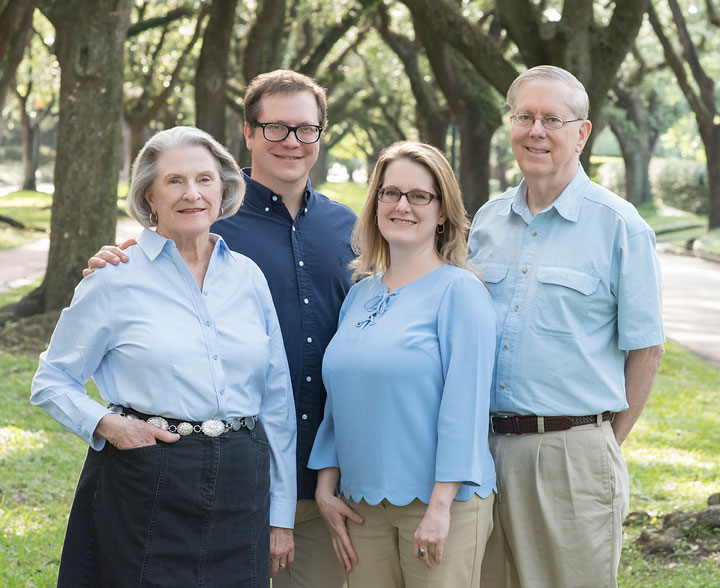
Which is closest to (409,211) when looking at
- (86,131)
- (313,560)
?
(313,560)

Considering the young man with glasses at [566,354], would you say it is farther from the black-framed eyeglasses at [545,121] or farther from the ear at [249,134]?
the ear at [249,134]

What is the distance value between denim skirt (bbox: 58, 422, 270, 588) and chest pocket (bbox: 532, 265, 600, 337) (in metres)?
1.20

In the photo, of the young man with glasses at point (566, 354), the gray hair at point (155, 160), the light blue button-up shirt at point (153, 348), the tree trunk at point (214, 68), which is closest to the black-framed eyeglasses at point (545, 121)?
the young man with glasses at point (566, 354)

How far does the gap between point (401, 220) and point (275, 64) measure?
1579 cm

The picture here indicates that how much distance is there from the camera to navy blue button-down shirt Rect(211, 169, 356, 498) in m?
3.66

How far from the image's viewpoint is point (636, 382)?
3.57m

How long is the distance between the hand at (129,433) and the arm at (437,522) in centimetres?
89

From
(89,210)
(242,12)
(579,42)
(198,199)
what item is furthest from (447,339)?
(242,12)

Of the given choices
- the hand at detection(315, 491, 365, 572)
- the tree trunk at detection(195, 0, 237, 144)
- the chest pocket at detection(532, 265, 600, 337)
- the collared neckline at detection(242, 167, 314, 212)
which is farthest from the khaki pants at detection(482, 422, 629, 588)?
the tree trunk at detection(195, 0, 237, 144)

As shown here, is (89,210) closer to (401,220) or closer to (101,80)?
(101,80)

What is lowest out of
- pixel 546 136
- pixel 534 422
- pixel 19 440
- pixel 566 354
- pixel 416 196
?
pixel 19 440

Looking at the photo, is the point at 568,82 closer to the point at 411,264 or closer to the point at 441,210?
the point at 441,210

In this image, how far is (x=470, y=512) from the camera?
127 inches

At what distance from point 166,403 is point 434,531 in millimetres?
978
